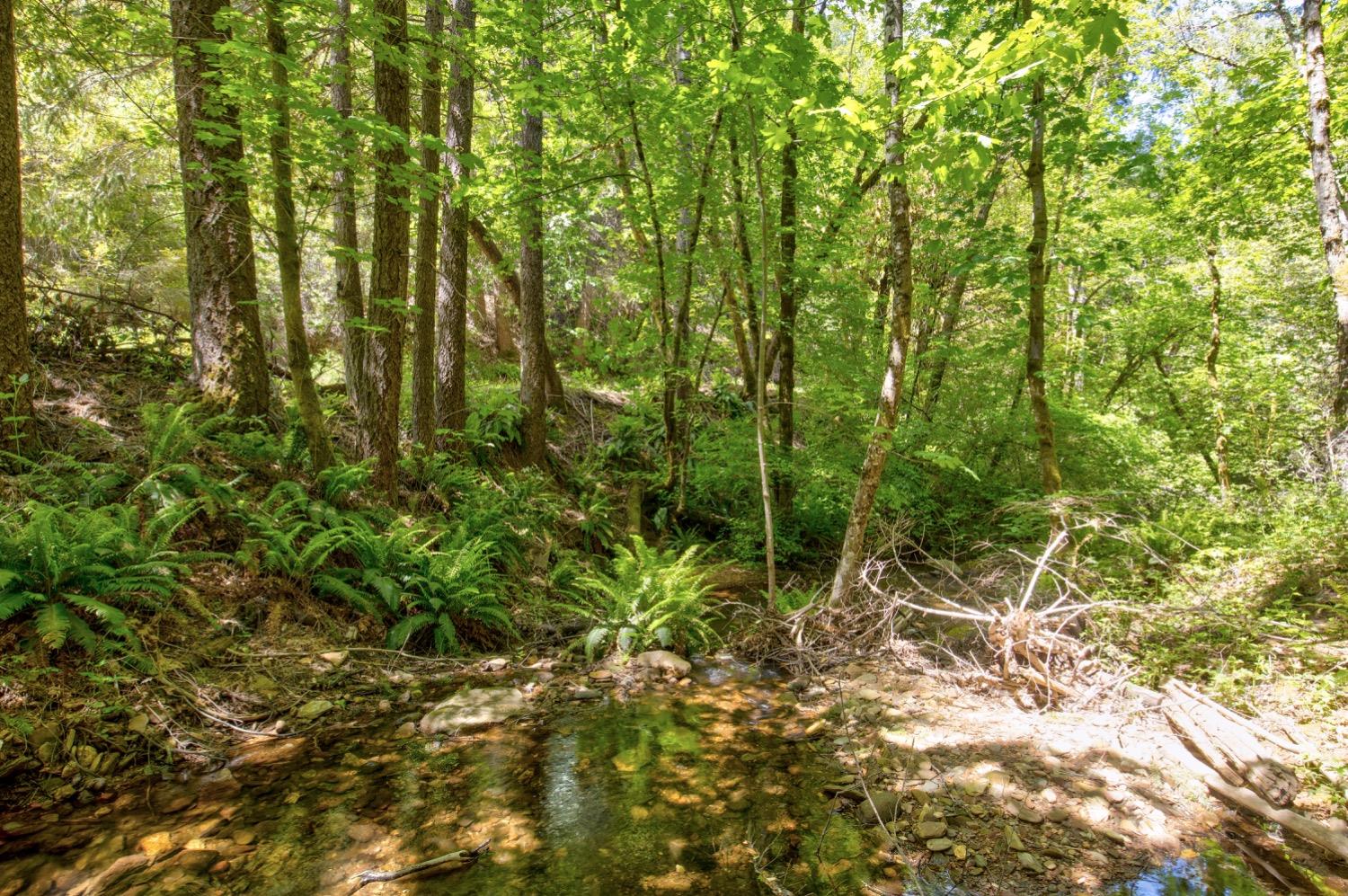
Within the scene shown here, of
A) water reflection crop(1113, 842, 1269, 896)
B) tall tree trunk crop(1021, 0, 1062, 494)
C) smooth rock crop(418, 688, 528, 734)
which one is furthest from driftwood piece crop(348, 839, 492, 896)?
tall tree trunk crop(1021, 0, 1062, 494)

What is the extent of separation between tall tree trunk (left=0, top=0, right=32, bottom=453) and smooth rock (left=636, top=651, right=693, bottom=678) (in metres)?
5.27

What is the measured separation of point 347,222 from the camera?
26.5ft

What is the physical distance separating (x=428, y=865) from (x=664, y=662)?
2.81 m

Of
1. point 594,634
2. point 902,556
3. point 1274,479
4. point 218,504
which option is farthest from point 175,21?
point 1274,479

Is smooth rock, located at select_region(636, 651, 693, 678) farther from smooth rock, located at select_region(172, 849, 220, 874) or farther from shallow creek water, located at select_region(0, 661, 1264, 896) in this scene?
smooth rock, located at select_region(172, 849, 220, 874)

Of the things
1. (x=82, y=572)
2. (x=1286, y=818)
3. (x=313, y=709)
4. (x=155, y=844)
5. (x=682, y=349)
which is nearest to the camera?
(x=155, y=844)

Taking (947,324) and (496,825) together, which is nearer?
(496,825)

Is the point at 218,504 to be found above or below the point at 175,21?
below

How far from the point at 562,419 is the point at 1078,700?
942 centimetres

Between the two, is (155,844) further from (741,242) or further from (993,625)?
(741,242)

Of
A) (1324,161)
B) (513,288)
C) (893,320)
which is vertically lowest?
(893,320)

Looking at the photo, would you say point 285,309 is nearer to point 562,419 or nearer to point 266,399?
point 266,399

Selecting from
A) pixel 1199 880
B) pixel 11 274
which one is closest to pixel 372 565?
pixel 11 274

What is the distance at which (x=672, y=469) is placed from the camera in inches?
402
